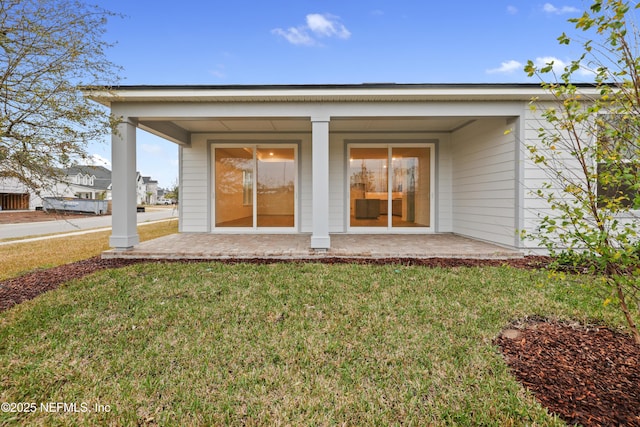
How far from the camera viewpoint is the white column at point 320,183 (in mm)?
5500

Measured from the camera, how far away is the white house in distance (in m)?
5.42

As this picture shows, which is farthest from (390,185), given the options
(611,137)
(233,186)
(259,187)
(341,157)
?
(611,137)

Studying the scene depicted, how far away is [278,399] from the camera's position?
1803mm

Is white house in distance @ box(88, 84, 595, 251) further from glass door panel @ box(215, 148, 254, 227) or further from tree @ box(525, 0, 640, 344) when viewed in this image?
tree @ box(525, 0, 640, 344)

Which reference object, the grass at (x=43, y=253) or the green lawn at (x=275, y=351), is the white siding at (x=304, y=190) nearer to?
the green lawn at (x=275, y=351)

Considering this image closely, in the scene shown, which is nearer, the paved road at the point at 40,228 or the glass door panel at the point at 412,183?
the glass door panel at the point at 412,183

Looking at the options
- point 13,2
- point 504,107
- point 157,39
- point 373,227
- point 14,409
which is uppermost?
point 157,39

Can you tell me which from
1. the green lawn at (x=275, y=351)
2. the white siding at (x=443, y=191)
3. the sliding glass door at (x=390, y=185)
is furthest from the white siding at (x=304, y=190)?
the green lawn at (x=275, y=351)

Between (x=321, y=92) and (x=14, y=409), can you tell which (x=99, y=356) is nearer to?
(x=14, y=409)

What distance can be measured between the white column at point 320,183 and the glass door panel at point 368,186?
8.90 feet

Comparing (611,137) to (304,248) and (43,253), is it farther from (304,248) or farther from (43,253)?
(43,253)

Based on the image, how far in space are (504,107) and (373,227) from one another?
13.3ft

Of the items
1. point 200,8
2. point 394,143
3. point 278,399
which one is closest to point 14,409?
point 278,399

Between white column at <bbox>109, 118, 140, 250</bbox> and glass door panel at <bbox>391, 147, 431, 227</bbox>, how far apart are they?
6.18m
